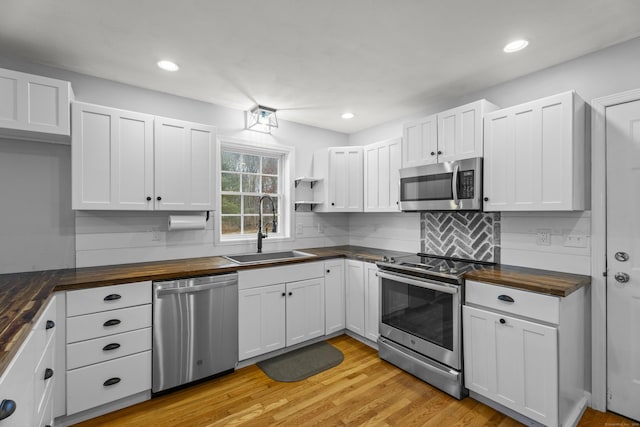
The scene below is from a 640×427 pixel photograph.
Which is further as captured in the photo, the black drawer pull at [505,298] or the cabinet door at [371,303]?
the cabinet door at [371,303]

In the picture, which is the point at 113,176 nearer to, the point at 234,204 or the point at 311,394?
the point at 234,204

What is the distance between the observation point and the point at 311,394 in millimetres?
2342

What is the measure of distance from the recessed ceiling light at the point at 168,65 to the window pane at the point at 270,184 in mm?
1555

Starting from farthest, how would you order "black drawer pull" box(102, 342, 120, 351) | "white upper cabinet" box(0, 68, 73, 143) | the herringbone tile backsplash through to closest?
the herringbone tile backsplash, "black drawer pull" box(102, 342, 120, 351), "white upper cabinet" box(0, 68, 73, 143)

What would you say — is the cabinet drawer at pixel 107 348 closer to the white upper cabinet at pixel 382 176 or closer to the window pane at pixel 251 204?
the window pane at pixel 251 204

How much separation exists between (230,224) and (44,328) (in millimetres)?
1952

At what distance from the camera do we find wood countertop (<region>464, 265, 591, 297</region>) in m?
1.88

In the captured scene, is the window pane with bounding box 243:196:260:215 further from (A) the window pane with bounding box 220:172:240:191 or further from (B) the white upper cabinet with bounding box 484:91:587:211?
(B) the white upper cabinet with bounding box 484:91:587:211

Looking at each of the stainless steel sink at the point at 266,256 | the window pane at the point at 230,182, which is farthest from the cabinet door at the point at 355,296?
the window pane at the point at 230,182

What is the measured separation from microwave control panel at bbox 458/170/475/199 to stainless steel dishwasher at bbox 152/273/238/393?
2.08 metres

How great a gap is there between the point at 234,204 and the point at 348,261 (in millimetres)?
1447

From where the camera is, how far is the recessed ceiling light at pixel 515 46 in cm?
207

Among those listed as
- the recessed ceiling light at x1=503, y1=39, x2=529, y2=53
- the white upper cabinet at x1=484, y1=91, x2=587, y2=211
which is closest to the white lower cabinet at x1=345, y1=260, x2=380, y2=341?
the white upper cabinet at x1=484, y1=91, x2=587, y2=211

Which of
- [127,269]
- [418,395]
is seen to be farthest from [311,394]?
[127,269]
